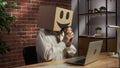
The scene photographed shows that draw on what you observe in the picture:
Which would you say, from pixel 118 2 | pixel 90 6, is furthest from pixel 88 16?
pixel 118 2

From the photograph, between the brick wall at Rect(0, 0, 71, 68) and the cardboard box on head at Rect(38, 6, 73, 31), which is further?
the brick wall at Rect(0, 0, 71, 68)

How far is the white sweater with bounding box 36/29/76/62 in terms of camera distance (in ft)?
7.14

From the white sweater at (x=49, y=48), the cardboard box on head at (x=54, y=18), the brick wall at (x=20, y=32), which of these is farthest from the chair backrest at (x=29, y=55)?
the brick wall at (x=20, y=32)

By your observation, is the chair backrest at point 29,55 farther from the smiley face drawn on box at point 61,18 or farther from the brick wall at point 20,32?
the brick wall at point 20,32

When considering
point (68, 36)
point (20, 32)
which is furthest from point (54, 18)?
point (20, 32)

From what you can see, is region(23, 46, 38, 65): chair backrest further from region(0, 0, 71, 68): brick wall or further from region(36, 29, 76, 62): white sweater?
region(0, 0, 71, 68): brick wall

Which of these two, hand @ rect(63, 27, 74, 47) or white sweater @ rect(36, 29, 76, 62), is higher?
hand @ rect(63, 27, 74, 47)

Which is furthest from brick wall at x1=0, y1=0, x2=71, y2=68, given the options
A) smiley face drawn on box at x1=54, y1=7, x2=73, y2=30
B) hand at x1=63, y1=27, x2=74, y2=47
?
hand at x1=63, y1=27, x2=74, y2=47

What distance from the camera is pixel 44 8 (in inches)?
92.0

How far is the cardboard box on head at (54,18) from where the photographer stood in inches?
88.0

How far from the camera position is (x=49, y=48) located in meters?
2.21

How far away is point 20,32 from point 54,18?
1.31 m

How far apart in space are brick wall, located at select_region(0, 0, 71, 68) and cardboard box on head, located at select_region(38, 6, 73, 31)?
107cm

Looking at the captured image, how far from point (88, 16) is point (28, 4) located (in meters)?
1.56
